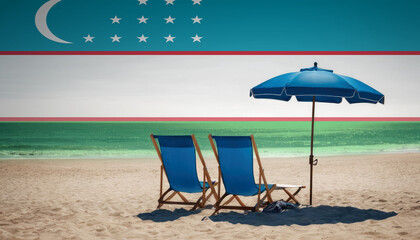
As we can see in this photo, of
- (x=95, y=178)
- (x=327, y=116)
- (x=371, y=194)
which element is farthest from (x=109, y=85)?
(x=327, y=116)

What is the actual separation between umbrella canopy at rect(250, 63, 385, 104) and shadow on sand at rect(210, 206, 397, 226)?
4.05 ft

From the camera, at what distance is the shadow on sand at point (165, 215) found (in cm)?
449

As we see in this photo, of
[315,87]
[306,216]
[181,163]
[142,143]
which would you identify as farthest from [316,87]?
[142,143]

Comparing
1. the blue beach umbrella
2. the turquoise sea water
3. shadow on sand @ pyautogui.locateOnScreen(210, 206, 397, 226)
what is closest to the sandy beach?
shadow on sand @ pyautogui.locateOnScreen(210, 206, 397, 226)

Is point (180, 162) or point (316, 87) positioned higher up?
point (316, 87)

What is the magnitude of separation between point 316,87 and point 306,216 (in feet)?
4.39

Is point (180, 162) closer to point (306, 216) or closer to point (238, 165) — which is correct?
point (238, 165)

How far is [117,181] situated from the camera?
827cm

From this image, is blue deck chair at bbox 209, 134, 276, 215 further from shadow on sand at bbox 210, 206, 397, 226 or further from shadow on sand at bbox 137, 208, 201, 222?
shadow on sand at bbox 137, 208, 201, 222

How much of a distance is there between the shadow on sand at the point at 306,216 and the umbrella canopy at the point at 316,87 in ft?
4.05

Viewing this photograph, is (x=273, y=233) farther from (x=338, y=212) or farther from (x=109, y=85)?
(x=109, y=85)

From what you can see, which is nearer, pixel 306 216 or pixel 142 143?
pixel 306 216

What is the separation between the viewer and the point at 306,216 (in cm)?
432

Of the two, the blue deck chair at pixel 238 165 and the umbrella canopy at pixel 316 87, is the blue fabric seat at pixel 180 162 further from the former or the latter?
the umbrella canopy at pixel 316 87
